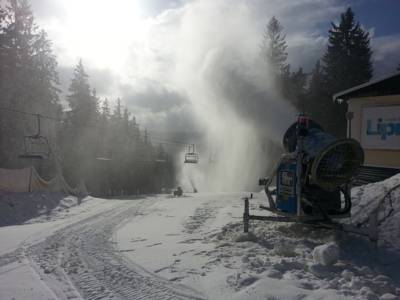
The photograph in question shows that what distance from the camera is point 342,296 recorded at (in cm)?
412

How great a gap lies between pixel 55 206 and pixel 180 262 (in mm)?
10592

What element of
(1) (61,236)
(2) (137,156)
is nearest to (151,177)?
(2) (137,156)

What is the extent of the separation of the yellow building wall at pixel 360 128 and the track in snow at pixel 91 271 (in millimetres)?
10743

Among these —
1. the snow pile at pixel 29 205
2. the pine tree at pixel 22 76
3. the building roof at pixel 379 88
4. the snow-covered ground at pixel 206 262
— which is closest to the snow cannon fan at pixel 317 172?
the snow-covered ground at pixel 206 262

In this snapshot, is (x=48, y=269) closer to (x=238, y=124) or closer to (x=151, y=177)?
(x=238, y=124)

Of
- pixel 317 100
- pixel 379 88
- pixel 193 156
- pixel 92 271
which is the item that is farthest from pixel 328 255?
pixel 317 100

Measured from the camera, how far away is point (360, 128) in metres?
14.7

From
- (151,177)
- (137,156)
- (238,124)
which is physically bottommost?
(151,177)

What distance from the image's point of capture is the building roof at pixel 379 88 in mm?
13555

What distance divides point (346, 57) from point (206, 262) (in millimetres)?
34321

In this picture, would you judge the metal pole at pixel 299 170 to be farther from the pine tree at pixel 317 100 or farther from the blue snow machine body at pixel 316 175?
the pine tree at pixel 317 100

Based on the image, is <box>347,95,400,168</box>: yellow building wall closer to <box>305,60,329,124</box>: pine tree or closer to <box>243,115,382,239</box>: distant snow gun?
<box>243,115,382,239</box>: distant snow gun

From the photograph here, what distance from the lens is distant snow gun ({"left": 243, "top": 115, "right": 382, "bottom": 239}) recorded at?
666cm

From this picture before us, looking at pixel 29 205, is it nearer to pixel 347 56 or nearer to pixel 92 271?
pixel 92 271
